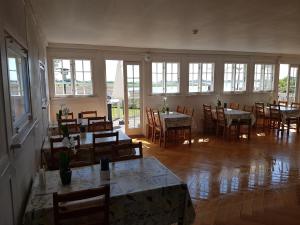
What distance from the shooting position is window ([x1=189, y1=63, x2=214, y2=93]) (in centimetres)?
698

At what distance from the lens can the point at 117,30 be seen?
4008mm

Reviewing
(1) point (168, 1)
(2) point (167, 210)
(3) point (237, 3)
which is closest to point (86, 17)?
(1) point (168, 1)

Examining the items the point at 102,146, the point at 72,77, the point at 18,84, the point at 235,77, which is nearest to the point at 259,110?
the point at 235,77

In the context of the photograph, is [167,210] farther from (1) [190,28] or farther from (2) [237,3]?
(1) [190,28]

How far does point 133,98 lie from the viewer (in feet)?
21.2

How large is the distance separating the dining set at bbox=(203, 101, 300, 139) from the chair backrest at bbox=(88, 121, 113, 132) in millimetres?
3175

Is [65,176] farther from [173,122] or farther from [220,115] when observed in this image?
[220,115]

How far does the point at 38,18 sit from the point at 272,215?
12.8 feet

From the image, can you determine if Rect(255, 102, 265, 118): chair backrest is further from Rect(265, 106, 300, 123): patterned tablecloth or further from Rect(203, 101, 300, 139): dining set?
Rect(265, 106, 300, 123): patterned tablecloth

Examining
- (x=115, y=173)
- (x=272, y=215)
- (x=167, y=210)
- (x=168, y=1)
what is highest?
(x=168, y=1)

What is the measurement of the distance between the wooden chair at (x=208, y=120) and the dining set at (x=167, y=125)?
20.5 inches

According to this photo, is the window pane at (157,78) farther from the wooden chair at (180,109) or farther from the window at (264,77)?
the window at (264,77)

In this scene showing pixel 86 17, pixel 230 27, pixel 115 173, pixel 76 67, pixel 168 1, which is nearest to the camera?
pixel 115 173

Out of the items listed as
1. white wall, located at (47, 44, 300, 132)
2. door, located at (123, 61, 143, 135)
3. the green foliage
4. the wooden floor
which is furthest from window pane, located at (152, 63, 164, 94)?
the green foliage
